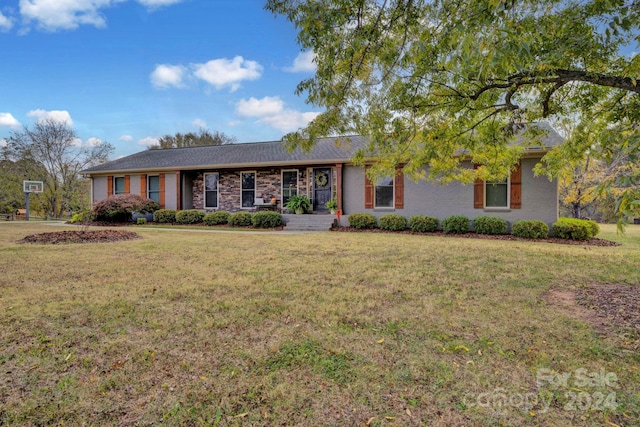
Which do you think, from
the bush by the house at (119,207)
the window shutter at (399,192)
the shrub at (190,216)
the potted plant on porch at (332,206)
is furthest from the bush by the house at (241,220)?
the window shutter at (399,192)

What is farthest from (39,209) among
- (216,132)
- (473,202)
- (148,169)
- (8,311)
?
(473,202)

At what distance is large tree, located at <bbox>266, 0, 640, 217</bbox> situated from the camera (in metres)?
3.03

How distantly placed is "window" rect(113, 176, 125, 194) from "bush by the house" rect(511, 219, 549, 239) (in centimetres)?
1856

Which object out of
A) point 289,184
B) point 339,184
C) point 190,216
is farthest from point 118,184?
point 339,184

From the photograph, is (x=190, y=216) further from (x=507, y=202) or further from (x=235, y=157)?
(x=507, y=202)

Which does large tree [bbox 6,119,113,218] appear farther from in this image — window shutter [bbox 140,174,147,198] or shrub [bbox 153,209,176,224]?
shrub [bbox 153,209,176,224]

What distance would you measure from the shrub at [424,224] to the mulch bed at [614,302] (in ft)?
23.4

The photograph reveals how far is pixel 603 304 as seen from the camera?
12.3 ft

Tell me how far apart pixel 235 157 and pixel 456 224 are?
1055 centimetres

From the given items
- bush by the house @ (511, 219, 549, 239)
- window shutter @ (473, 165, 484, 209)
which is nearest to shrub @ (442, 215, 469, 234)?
window shutter @ (473, 165, 484, 209)

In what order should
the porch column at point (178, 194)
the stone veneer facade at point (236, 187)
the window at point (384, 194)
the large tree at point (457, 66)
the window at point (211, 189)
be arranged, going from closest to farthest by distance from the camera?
the large tree at point (457, 66) → the window at point (384, 194) → the stone veneer facade at point (236, 187) → the porch column at point (178, 194) → the window at point (211, 189)

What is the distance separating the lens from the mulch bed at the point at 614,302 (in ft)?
10.7

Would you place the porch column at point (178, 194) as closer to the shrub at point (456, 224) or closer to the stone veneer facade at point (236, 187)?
the stone veneer facade at point (236, 187)

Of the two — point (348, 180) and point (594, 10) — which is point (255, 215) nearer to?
point (348, 180)
